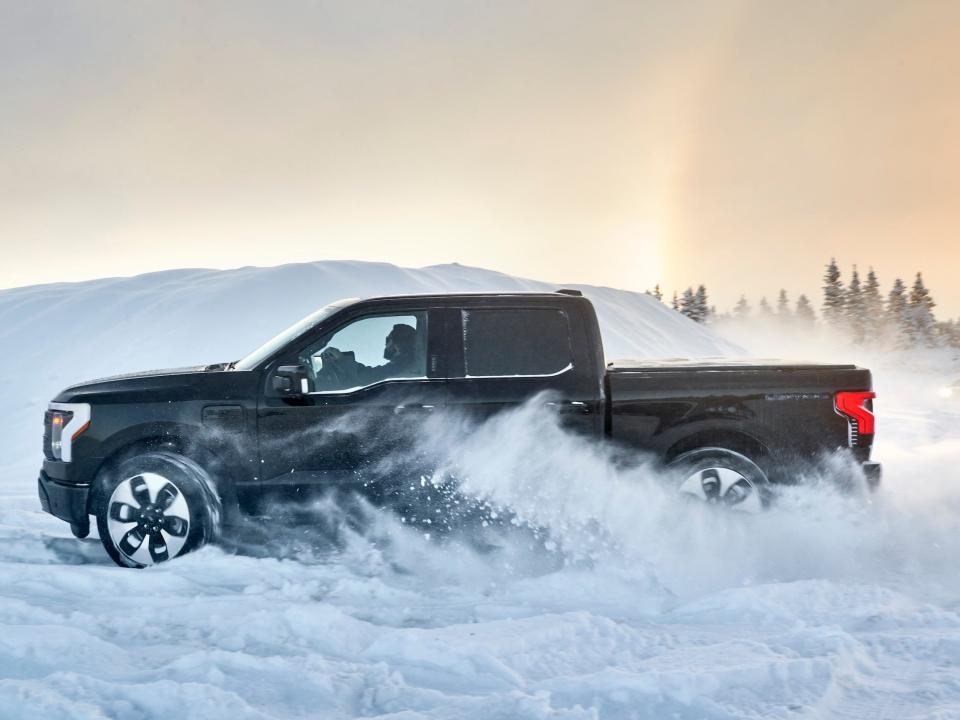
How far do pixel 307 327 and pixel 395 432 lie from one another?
0.93 meters

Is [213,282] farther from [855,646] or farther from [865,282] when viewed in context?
[865,282]

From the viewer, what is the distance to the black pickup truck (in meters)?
5.14

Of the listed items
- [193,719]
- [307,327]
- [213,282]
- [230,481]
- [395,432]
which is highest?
[213,282]

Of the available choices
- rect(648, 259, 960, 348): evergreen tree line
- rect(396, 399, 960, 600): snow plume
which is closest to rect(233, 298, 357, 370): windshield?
rect(396, 399, 960, 600): snow plume

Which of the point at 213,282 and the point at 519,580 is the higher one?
the point at 213,282

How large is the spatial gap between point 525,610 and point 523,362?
1672 millimetres

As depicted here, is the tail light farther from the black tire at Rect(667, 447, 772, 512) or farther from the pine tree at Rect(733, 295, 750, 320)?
the pine tree at Rect(733, 295, 750, 320)

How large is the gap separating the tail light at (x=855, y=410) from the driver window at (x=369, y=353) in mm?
2697

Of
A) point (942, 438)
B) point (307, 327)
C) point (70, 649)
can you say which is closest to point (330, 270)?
point (942, 438)

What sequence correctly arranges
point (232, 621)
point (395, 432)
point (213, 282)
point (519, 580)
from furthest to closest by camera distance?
point (213, 282) → point (395, 432) → point (519, 580) → point (232, 621)

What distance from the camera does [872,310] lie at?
83.8m

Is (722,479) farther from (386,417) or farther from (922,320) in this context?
(922,320)

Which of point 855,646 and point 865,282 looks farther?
point 865,282

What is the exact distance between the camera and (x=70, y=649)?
144 inches
